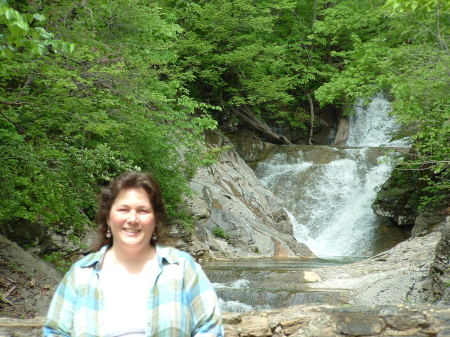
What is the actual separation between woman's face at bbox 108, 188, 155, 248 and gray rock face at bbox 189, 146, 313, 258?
492 inches

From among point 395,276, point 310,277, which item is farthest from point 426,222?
point 395,276

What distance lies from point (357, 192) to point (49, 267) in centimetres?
1519

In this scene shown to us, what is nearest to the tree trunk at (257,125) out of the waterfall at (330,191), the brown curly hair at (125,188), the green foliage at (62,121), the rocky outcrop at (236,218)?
the waterfall at (330,191)

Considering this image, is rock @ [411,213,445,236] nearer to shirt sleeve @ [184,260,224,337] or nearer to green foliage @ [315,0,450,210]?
green foliage @ [315,0,450,210]

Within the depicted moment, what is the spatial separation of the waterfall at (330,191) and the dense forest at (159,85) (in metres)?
2.49

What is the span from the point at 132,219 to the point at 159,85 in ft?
35.1

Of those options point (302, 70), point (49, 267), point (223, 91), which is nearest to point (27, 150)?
point (49, 267)

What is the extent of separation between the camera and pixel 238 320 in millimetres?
4660

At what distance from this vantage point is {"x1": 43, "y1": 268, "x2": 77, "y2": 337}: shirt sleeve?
215 cm

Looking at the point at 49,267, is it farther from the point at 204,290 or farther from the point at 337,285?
the point at 204,290

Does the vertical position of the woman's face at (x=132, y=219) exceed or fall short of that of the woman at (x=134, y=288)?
it exceeds it

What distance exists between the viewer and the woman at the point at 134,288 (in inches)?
82.9

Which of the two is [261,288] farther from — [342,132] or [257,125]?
[342,132]

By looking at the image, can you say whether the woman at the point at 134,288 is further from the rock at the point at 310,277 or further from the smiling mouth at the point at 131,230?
the rock at the point at 310,277
